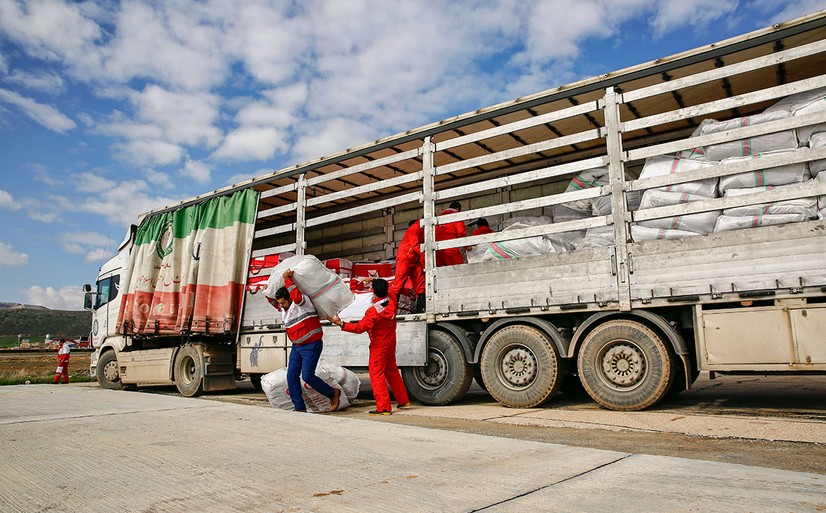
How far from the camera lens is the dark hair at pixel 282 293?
6914mm

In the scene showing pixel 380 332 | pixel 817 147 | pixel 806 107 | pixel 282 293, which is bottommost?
pixel 380 332

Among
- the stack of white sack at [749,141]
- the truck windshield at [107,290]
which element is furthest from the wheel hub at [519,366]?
the truck windshield at [107,290]

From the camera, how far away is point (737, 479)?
273cm

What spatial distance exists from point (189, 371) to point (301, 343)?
456 centimetres

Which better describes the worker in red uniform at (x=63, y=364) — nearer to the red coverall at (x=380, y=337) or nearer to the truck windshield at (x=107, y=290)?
the truck windshield at (x=107, y=290)

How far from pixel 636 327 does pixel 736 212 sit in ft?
4.71

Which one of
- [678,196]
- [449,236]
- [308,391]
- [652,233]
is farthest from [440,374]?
[678,196]

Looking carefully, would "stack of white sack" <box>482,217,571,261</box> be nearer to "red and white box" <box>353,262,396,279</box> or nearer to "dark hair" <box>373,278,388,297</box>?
"dark hair" <box>373,278,388,297</box>

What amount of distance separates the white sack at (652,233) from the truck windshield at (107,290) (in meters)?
9.98

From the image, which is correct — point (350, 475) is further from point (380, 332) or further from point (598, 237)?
point (598, 237)

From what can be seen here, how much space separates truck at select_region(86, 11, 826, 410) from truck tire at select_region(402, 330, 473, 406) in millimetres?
20

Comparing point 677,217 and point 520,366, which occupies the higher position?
point 677,217

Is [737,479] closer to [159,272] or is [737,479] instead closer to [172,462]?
[172,462]

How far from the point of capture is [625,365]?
6113 mm
